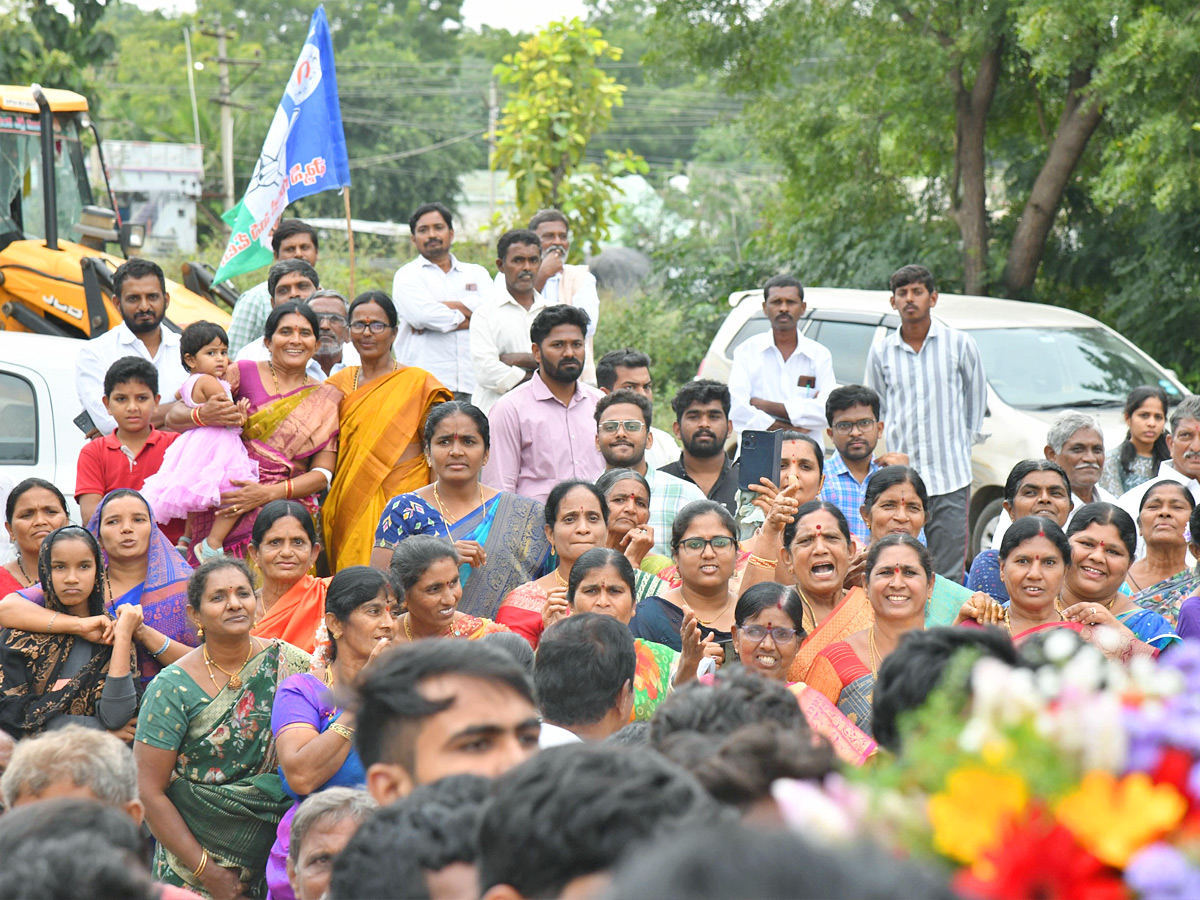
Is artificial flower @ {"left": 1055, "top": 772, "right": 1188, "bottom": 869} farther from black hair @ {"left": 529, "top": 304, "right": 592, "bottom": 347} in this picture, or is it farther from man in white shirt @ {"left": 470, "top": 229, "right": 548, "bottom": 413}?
man in white shirt @ {"left": 470, "top": 229, "right": 548, "bottom": 413}

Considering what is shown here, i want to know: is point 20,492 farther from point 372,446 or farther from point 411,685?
point 411,685

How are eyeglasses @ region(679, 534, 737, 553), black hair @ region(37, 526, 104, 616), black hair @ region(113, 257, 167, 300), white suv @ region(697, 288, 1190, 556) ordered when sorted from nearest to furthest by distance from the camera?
black hair @ region(37, 526, 104, 616) < eyeglasses @ region(679, 534, 737, 553) < black hair @ region(113, 257, 167, 300) < white suv @ region(697, 288, 1190, 556)

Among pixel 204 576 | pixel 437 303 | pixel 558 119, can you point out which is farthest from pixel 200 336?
pixel 558 119

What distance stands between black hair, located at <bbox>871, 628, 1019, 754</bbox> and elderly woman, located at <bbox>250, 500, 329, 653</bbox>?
299cm

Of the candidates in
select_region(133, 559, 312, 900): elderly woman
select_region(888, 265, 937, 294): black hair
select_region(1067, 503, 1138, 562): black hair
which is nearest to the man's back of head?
select_region(133, 559, 312, 900): elderly woman

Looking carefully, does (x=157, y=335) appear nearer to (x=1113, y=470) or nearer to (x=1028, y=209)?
(x=1113, y=470)

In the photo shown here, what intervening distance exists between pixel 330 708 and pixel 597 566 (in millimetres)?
1108

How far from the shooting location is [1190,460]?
702cm

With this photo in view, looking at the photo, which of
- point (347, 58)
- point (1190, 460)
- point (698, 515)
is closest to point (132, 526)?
point (698, 515)

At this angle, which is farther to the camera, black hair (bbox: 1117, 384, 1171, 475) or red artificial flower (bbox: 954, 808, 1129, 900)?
black hair (bbox: 1117, 384, 1171, 475)

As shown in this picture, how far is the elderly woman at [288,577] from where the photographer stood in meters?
5.37

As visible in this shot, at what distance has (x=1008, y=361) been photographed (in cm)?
958

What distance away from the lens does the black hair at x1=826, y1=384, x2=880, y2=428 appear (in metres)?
7.05

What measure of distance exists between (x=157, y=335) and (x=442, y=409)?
214 cm
